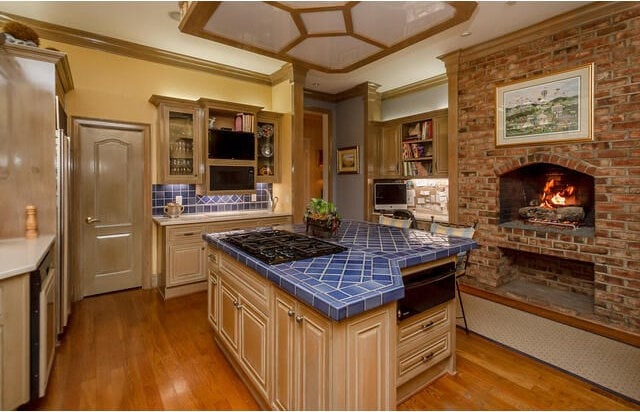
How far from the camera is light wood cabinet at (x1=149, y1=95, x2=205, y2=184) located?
3971 millimetres

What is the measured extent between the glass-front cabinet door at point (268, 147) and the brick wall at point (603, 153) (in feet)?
9.38

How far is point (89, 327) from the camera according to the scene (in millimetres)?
3016

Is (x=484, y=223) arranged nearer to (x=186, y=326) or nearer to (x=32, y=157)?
(x=186, y=326)

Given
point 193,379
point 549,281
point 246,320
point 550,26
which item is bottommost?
point 193,379

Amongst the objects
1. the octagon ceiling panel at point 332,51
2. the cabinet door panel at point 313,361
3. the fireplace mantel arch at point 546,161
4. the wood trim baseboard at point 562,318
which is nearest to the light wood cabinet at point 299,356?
the cabinet door panel at point 313,361

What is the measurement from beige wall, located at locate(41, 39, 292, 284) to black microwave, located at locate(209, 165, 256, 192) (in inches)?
22.3

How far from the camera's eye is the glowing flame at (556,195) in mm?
3771

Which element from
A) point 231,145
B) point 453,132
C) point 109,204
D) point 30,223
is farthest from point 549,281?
point 109,204

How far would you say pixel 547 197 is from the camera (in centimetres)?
400

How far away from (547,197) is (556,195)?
0.11 meters

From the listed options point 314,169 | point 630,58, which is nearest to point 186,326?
point 630,58

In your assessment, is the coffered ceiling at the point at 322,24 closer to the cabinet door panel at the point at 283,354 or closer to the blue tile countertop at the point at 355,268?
the blue tile countertop at the point at 355,268

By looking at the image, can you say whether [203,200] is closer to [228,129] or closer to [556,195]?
[228,129]

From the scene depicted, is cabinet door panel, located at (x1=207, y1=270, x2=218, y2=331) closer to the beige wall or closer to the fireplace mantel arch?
the beige wall
